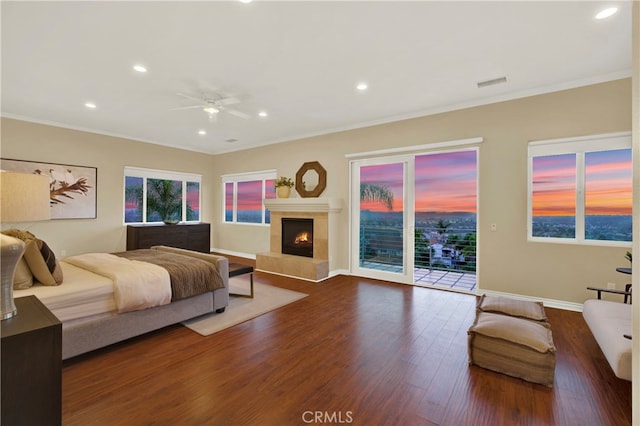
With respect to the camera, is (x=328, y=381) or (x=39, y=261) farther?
(x=39, y=261)

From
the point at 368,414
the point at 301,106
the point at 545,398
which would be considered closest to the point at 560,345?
the point at 545,398

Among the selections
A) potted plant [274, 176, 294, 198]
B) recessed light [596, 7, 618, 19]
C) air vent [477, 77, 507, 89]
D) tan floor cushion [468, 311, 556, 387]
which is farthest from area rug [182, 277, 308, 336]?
recessed light [596, 7, 618, 19]

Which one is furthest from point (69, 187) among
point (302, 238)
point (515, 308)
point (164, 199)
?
point (515, 308)

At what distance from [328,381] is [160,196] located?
6542mm

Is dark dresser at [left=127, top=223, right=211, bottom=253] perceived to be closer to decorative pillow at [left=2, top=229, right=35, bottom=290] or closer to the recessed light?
decorative pillow at [left=2, top=229, right=35, bottom=290]

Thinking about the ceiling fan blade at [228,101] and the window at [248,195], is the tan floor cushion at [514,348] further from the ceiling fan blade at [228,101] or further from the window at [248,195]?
the window at [248,195]

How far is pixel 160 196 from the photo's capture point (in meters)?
7.05

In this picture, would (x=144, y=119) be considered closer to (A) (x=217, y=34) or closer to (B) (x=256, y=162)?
(B) (x=256, y=162)

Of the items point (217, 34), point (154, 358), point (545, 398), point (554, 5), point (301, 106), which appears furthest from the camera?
point (301, 106)

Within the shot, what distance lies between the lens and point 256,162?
715 cm

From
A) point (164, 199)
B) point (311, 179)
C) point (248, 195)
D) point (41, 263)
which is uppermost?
point (311, 179)

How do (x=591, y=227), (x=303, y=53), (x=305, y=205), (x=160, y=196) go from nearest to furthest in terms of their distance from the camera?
(x=303, y=53), (x=591, y=227), (x=305, y=205), (x=160, y=196)

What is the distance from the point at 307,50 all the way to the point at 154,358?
320cm

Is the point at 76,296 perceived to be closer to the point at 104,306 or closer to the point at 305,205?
the point at 104,306
